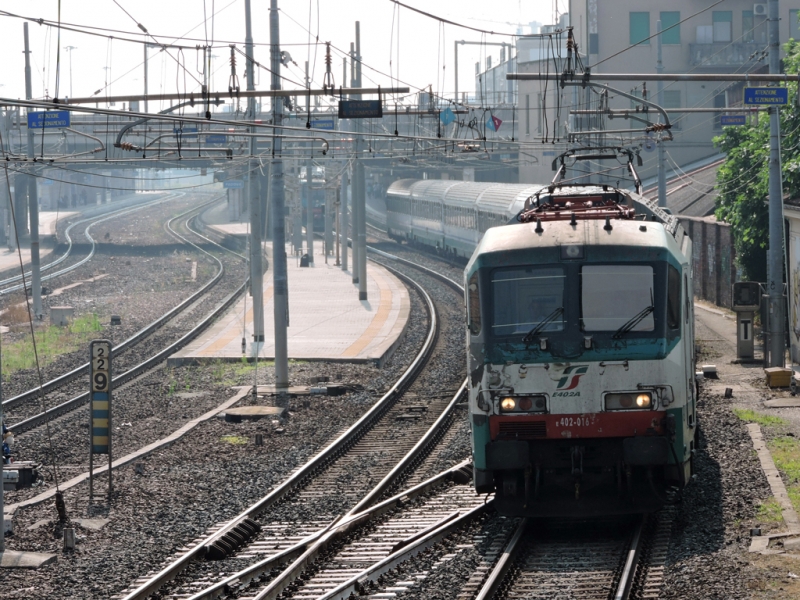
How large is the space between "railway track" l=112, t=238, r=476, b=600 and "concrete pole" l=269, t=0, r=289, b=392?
2273 millimetres

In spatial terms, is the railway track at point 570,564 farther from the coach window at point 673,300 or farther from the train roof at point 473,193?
the train roof at point 473,193

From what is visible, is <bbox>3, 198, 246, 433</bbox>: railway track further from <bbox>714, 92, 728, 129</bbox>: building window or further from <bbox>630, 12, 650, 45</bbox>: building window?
<bbox>714, 92, 728, 129</bbox>: building window

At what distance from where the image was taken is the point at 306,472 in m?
14.4

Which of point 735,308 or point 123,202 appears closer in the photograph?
point 735,308

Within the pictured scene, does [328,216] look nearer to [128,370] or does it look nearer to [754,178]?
[754,178]

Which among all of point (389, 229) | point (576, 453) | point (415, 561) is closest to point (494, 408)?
point (576, 453)

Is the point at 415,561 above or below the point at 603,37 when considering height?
below

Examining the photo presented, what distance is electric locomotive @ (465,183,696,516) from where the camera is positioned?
10391mm

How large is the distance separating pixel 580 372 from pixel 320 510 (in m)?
3.62

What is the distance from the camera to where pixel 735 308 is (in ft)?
74.3

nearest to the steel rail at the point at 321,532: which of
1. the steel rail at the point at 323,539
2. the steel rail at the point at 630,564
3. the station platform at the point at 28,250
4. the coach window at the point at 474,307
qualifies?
the steel rail at the point at 323,539

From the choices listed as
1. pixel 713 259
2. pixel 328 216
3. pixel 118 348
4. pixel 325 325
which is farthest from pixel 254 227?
pixel 328 216

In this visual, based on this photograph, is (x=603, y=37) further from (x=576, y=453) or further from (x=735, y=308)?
(x=576, y=453)

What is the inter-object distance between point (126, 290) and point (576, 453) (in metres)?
34.4
